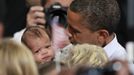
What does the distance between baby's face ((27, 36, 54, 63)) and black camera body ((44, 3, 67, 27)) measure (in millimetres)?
300

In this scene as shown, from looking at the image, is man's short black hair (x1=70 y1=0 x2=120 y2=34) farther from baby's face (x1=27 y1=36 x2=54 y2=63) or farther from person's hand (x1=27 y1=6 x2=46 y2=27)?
person's hand (x1=27 y1=6 x2=46 y2=27)

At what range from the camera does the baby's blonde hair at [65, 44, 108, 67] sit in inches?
119

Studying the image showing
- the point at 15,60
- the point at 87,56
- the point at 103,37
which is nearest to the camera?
the point at 15,60

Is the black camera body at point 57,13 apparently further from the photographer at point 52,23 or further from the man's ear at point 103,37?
the man's ear at point 103,37

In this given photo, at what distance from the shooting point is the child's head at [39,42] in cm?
369

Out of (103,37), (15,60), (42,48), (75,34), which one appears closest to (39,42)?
(42,48)

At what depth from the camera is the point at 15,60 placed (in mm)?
2459

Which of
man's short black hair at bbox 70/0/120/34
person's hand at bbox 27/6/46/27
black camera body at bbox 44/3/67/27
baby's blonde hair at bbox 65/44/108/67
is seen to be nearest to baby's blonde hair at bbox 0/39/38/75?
baby's blonde hair at bbox 65/44/108/67

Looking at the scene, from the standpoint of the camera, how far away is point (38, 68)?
258cm

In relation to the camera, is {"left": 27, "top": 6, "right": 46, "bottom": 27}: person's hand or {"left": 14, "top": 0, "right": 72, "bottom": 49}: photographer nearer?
{"left": 14, "top": 0, "right": 72, "bottom": 49}: photographer

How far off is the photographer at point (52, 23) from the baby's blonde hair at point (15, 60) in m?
1.36

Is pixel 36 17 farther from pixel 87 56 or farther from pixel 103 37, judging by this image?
pixel 87 56

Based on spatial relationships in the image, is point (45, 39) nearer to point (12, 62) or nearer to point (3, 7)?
point (12, 62)

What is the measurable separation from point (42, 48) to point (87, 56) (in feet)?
2.38
